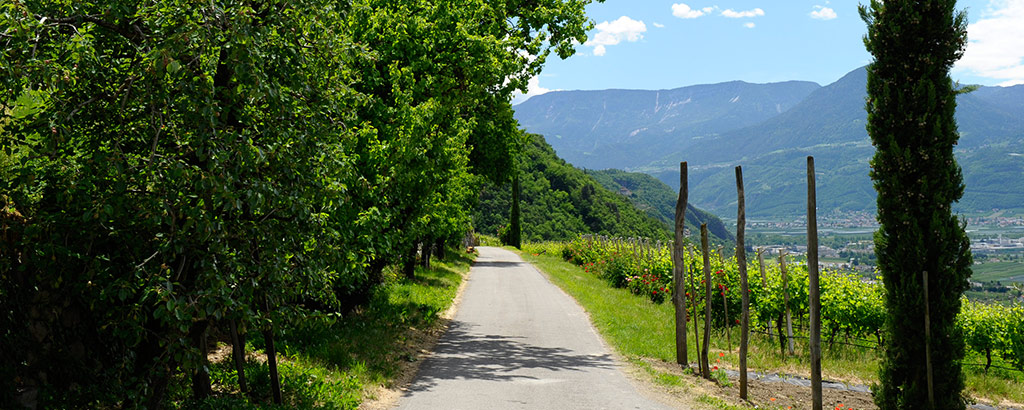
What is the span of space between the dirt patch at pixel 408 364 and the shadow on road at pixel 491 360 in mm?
162

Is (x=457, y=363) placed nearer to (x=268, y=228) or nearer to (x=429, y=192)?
(x=429, y=192)

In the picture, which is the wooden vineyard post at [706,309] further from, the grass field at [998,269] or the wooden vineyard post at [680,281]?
the grass field at [998,269]

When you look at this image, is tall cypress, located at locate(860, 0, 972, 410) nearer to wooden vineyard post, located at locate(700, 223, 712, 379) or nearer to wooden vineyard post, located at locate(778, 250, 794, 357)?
wooden vineyard post, located at locate(700, 223, 712, 379)

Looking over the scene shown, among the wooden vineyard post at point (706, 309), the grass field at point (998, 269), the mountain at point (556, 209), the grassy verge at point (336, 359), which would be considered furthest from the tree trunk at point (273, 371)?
the mountain at point (556, 209)

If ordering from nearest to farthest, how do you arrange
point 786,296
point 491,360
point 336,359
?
1. point 336,359
2. point 491,360
3. point 786,296

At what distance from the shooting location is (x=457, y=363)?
38.3 feet

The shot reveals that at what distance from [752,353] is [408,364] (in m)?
6.40

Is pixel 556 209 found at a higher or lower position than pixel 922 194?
lower

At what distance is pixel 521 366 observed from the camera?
37.9ft

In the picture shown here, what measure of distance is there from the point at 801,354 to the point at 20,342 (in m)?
12.2

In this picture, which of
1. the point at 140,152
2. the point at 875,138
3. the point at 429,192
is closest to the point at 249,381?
the point at 140,152

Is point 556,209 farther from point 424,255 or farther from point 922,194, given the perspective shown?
point 922,194

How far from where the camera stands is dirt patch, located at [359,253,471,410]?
347 inches

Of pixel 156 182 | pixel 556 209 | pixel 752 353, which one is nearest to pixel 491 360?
pixel 752 353
